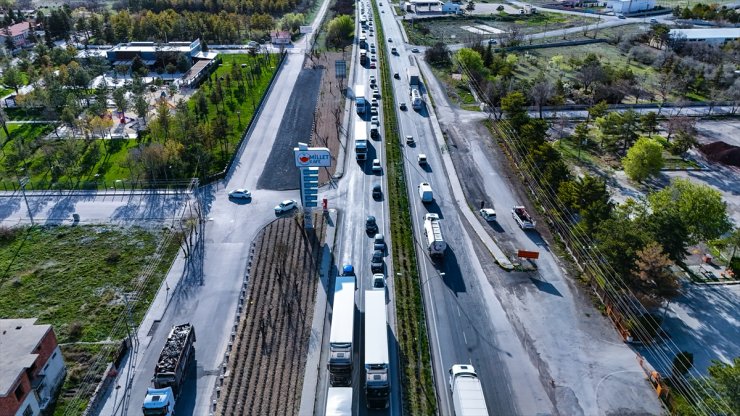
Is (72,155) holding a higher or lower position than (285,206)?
higher

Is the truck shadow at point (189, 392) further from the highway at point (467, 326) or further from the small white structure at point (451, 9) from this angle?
the small white structure at point (451, 9)

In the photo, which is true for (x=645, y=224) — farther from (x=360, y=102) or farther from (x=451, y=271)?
(x=360, y=102)

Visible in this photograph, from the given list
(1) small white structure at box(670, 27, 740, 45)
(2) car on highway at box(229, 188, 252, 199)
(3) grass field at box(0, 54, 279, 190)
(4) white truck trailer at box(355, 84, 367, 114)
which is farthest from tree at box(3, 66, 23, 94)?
(1) small white structure at box(670, 27, 740, 45)

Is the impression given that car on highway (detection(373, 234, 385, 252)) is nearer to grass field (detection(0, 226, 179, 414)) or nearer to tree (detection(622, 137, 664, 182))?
grass field (detection(0, 226, 179, 414))

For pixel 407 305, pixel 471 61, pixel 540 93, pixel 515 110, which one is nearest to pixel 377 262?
pixel 407 305

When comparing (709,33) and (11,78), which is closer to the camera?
(11,78)

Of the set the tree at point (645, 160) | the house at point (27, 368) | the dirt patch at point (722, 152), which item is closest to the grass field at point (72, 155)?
the house at point (27, 368)
